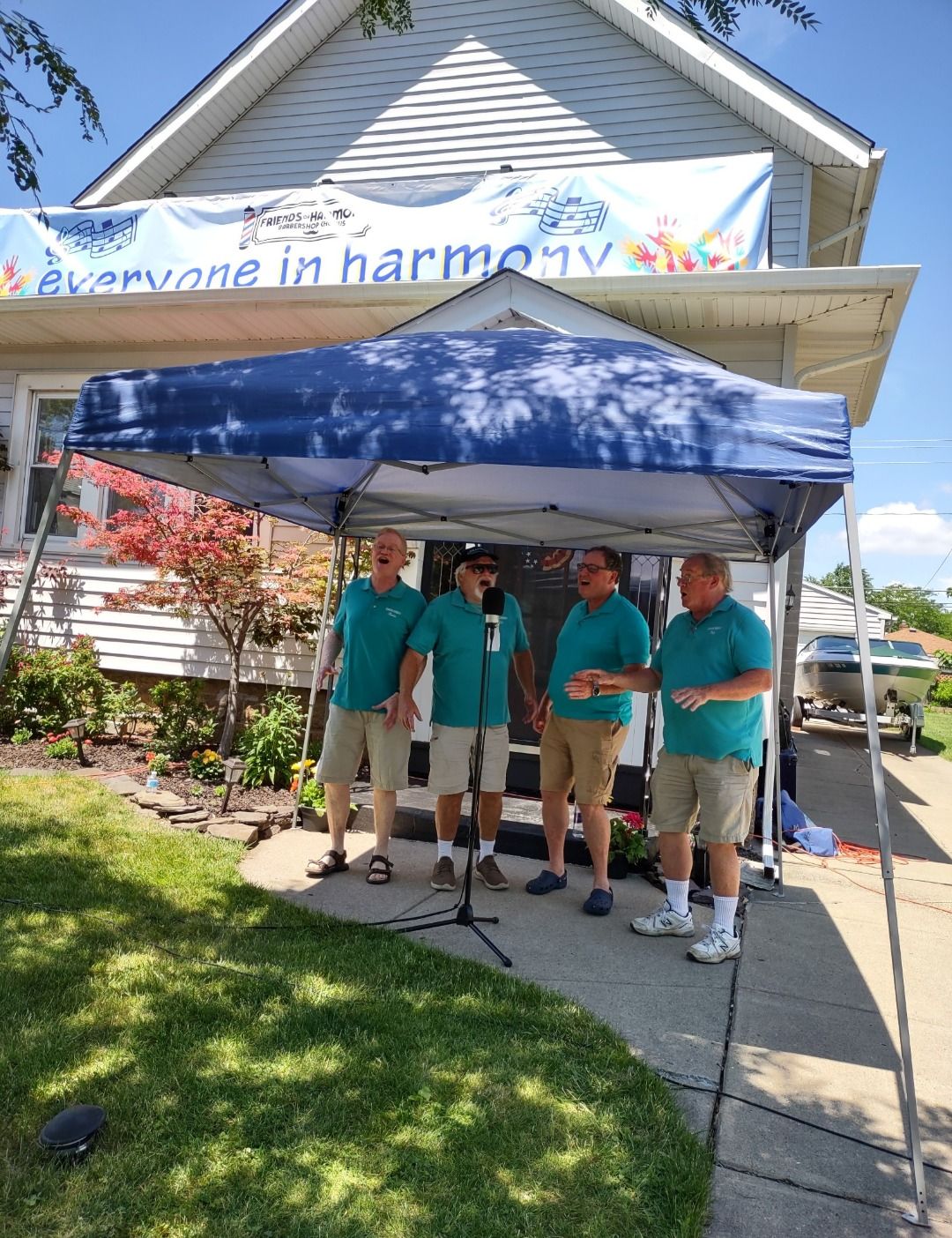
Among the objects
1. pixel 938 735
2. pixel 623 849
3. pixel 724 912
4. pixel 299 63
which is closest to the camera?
pixel 724 912

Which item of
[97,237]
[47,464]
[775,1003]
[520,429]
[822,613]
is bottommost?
[775,1003]

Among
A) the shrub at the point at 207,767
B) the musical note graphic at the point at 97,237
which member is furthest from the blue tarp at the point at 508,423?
the musical note graphic at the point at 97,237

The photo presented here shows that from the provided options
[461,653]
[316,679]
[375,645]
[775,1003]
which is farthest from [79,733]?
[775,1003]

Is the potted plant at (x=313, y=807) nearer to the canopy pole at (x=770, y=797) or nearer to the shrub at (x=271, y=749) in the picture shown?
the shrub at (x=271, y=749)

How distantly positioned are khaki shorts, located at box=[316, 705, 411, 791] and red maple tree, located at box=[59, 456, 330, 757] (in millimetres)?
2278

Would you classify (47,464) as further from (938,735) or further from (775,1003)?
(938,735)

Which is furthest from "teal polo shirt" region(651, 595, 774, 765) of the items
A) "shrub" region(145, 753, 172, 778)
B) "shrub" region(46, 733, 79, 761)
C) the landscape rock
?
"shrub" region(46, 733, 79, 761)

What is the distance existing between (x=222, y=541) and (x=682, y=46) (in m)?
6.21

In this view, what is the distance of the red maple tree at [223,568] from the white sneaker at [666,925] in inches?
144

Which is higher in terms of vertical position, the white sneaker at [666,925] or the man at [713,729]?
the man at [713,729]

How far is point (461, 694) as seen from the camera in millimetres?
4551

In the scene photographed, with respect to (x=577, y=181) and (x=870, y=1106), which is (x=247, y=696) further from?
(x=870, y=1106)

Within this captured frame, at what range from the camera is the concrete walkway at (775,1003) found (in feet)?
7.61

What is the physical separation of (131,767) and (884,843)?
5.79 meters
